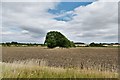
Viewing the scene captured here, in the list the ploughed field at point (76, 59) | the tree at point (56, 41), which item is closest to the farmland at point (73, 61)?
the ploughed field at point (76, 59)

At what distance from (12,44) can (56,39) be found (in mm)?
34284

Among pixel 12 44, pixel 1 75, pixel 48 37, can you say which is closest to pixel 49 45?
pixel 48 37

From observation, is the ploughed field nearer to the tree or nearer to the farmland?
the farmland

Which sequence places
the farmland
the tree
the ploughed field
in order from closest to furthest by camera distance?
the farmland, the ploughed field, the tree

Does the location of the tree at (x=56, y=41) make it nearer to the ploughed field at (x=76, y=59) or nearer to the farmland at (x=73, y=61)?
the ploughed field at (x=76, y=59)

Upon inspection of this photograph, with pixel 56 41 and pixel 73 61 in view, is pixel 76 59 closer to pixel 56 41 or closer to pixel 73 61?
pixel 73 61

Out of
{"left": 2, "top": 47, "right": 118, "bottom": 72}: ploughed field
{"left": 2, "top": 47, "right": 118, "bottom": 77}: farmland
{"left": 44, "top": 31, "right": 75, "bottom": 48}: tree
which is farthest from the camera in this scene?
{"left": 44, "top": 31, "right": 75, "bottom": 48}: tree

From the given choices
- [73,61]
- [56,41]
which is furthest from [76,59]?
[56,41]

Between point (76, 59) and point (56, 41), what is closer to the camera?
point (76, 59)

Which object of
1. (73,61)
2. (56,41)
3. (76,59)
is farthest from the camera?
(56,41)

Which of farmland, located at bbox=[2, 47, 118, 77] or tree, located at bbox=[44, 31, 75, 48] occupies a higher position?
tree, located at bbox=[44, 31, 75, 48]

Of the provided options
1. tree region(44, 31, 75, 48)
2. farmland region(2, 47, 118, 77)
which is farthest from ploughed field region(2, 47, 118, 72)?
tree region(44, 31, 75, 48)

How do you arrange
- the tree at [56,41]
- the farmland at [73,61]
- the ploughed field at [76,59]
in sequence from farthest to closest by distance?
1. the tree at [56,41]
2. the ploughed field at [76,59]
3. the farmland at [73,61]

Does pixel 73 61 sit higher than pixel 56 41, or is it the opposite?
pixel 56 41
